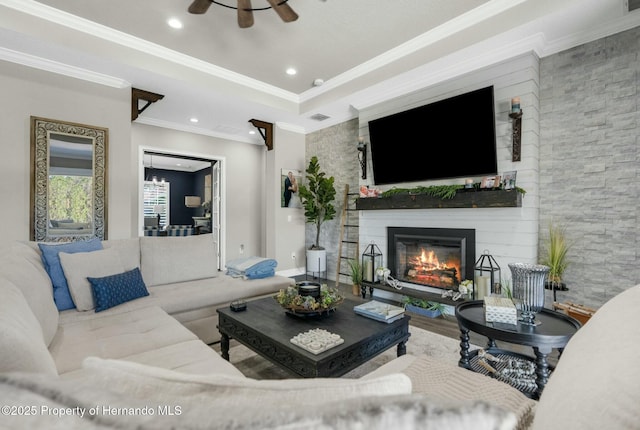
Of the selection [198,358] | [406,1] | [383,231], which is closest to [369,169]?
[383,231]

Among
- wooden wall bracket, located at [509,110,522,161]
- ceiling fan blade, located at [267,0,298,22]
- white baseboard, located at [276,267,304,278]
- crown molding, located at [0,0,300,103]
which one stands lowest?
white baseboard, located at [276,267,304,278]

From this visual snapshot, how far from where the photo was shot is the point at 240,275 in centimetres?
334

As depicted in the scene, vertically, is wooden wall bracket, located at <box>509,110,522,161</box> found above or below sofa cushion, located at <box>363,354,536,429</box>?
above

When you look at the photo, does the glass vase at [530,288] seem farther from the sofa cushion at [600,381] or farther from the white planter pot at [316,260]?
the white planter pot at [316,260]

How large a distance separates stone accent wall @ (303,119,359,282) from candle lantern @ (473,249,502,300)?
2.33 m

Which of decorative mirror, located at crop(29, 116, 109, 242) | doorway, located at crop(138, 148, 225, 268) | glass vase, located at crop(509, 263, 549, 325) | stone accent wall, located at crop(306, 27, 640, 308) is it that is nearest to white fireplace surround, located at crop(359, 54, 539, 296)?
stone accent wall, located at crop(306, 27, 640, 308)

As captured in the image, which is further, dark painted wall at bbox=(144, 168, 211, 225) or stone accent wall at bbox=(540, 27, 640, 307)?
dark painted wall at bbox=(144, 168, 211, 225)

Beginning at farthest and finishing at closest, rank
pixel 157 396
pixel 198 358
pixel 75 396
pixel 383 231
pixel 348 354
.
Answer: pixel 383 231
pixel 348 354
pixel 198 358
pixel 157 396
pixel 75 396

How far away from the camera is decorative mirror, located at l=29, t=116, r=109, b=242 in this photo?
326 cm

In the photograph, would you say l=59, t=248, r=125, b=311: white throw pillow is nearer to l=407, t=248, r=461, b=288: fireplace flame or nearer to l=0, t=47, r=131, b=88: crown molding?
l=0, t=47, r=131, b=88: crown molding

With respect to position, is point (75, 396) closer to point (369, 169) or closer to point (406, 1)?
point (406, 1)

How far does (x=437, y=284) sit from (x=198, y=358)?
9.71 ft

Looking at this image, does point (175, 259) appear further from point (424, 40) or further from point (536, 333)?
point (424, 40)

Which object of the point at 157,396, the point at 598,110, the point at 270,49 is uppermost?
the point at 270,49
